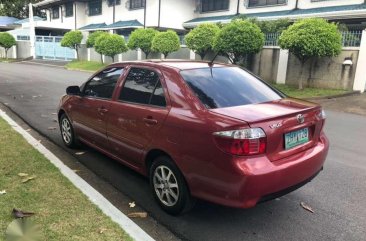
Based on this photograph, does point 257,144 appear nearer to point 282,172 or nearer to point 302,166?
point 282,172

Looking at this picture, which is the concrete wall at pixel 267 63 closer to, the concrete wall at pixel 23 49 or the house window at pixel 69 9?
the house window at pixel 69 9

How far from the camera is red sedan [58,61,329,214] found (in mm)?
3146

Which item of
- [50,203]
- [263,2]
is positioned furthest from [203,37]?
[50,203]

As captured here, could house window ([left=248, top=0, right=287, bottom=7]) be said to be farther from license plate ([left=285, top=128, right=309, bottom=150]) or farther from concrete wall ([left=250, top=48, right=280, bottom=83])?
license plate ([left=285, top=128, right=309, bottom=150])

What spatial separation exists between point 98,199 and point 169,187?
0.87 metres

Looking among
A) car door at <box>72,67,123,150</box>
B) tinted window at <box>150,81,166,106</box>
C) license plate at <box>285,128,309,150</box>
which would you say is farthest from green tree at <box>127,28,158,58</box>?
license plate at <box>285,128,309,150</box>

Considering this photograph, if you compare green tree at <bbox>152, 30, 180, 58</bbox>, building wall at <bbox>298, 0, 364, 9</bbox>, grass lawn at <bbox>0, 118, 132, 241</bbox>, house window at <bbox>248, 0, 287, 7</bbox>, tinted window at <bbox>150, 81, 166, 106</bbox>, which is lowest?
grass lawn at <bbox>0, 118, 132, 241</bbox>

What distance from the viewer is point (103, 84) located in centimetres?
504

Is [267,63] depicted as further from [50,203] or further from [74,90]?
[50,203]

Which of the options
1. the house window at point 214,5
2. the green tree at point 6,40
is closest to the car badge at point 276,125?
the house window at point 214,5

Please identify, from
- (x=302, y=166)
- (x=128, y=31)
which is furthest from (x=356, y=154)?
(x=128, y=31)

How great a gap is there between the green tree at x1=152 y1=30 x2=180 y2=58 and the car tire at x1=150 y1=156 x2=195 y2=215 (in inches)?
780

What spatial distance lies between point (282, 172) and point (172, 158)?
1.06 metres

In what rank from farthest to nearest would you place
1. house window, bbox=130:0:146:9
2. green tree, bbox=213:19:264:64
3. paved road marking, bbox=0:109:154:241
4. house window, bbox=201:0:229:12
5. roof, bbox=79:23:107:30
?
roof, bbox=79:23:107:30, house window, bbox=130:0:146:9, house window, bbox=201:0:229:12, green tree, bbox=213:19:264:64, paved road marking, bbox=0:109:154:241
